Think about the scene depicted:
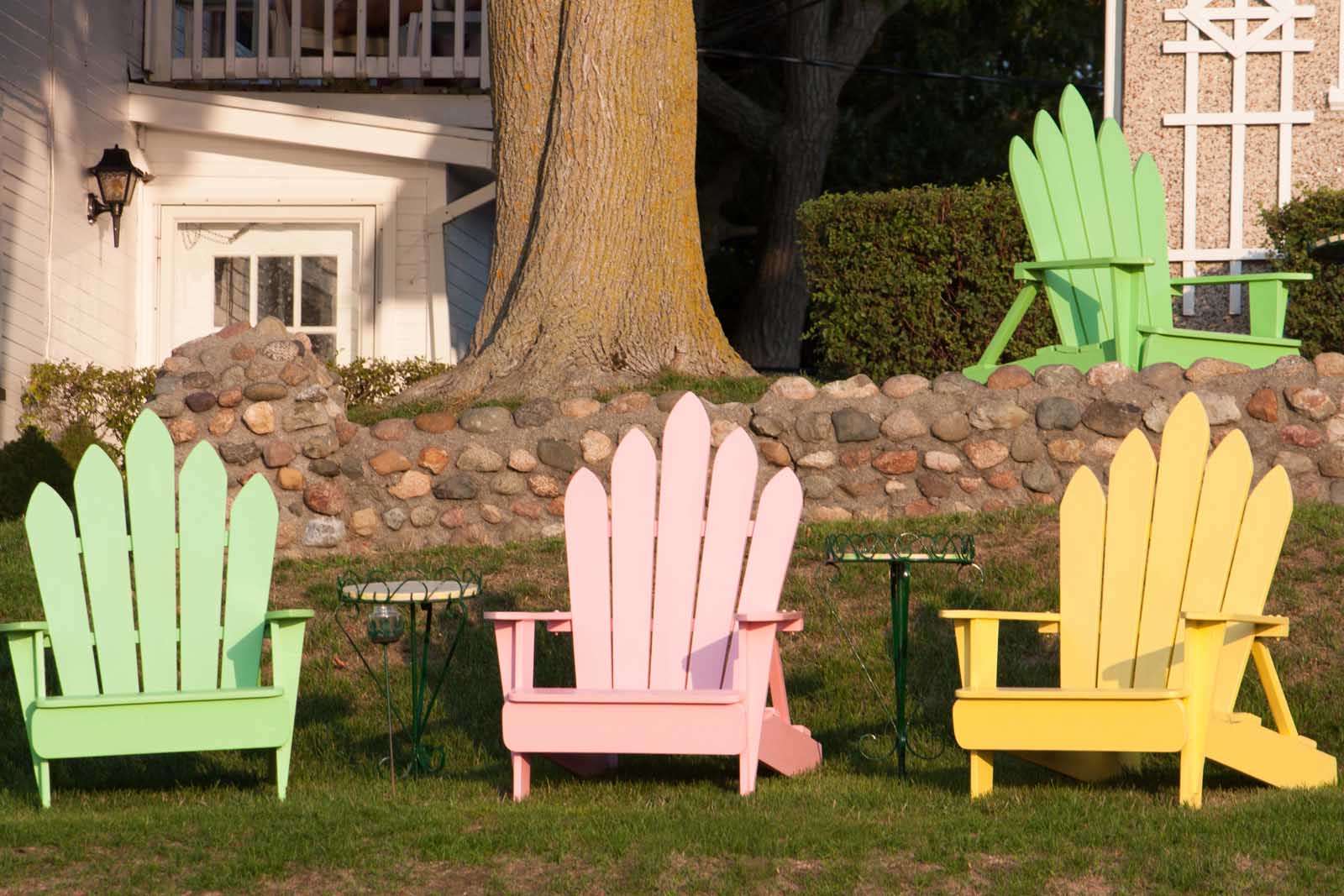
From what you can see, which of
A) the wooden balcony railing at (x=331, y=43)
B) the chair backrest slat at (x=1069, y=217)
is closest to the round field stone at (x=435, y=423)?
the chair backrest slat at (x=1069, y=217)

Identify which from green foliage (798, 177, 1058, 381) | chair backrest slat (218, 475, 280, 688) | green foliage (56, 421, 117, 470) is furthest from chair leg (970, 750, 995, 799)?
green foliage (56, 421, 117, 470)

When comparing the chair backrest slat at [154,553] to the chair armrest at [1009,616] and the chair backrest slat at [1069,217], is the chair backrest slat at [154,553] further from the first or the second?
the chair backrest slat at [1069,217]

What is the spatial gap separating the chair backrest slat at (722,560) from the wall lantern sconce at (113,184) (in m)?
7.18

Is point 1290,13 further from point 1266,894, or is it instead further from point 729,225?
point 1266,894

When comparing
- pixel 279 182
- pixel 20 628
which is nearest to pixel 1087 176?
pixel 20 628

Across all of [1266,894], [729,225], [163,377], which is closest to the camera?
[1266,894]

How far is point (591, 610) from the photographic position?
4473 millimetres

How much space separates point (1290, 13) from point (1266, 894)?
6.90 meters

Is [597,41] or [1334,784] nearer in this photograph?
[1334,784]

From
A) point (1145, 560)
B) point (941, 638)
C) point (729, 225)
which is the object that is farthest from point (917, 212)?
point (729, 225)

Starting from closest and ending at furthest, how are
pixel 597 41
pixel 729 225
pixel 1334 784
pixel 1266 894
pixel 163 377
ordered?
pixel 1266 894 < pixel 1334 784 < pixel 163 377 < pixel 597 41 < pixel 729 225

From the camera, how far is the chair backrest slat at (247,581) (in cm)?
445

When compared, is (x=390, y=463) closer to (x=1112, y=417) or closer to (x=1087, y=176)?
(x=1112, y=417)

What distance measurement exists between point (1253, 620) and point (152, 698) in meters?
2.56
